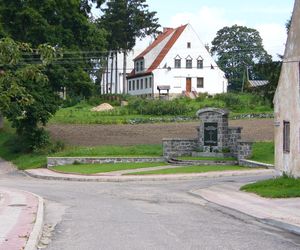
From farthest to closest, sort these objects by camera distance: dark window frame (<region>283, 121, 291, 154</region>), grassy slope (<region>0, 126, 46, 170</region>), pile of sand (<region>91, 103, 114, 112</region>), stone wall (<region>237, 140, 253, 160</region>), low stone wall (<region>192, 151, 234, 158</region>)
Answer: pile of sand (<region>91, 103, 114, 112</region>) < grassy slope (<region>0, 126, 46, 170</region>) < low stone wall (<region>192, 151, 234, 158</region>) < stone wall (<region>237, 140, 253, 160</region>) < dark window frame (<region>283, 121, 291, 154</region>)

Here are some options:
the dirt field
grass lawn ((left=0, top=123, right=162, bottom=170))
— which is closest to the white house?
the dirt field

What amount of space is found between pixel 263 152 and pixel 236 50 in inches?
2857

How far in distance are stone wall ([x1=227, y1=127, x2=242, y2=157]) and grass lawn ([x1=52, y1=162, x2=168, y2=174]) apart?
442 centimetres

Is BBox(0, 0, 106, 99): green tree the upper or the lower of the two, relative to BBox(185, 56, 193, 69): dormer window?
lower

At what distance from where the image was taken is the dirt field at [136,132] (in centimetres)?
4669

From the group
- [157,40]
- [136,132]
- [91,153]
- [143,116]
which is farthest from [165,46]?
[91,153]

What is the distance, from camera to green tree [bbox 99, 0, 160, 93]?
3041 inches

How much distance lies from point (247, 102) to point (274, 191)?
42217 mm

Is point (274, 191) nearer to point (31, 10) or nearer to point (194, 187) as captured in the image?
point (194, 187)

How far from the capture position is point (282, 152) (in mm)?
24672

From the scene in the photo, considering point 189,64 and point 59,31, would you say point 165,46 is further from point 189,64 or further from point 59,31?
point 59,31

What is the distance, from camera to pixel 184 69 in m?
80.6

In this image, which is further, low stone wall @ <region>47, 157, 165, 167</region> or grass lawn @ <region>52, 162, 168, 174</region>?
low stone wall @ <region>47, 157, 165, 167</region>

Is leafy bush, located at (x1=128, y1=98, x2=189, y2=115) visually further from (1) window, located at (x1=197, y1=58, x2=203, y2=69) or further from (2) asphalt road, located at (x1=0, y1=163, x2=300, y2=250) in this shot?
(2) asphalt road, located at (x1=0, y1=163, x2=300, y2=250)
